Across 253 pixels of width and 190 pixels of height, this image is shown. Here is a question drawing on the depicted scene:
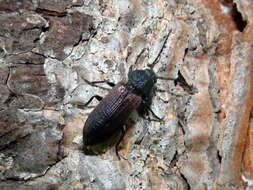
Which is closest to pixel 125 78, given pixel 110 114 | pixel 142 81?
pixel 142 81

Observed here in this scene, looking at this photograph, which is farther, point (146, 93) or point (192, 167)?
point (146, 93)

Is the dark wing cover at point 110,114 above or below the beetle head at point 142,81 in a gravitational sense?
below

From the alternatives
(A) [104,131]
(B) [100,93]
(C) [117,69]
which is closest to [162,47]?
(C) [117,69]

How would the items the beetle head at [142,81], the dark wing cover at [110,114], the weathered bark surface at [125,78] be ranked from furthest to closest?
1. the beetle head at [142,81]
2. the dark wing cover at [110,114]
3. the weathered bark surface at [125,78]

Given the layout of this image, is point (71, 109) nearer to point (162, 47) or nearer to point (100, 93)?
point (100, 93)

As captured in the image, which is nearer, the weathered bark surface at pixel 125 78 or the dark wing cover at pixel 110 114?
the weathered bark surface at pixel 125 78

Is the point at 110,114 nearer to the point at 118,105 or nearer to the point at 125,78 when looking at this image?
the point at 118,105
